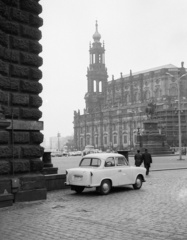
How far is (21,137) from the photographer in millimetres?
11125

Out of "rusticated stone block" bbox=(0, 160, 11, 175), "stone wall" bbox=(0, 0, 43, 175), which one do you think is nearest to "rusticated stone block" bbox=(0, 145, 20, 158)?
"stone wall" bbox=(0, 0, 43, 175)

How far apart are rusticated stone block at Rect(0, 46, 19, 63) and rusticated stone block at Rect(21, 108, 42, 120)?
153 centimetres

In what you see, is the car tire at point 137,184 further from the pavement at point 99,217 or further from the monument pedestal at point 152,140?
the monument pedestal at point 152,140

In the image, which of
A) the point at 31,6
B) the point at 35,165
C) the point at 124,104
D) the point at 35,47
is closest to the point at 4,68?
the point at 35,47

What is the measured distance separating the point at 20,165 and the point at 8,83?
2.47 m

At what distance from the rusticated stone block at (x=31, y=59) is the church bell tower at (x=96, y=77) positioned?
119317mm

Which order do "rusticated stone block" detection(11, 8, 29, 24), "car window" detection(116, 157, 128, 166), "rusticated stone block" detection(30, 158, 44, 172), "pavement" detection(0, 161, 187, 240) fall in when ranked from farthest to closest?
"car window" detection(116, 157, 128, 166) → "rusticated stone block" detection(30, 158, 44, 172) → "rusticated stone block" detection(11, 8, 29, 24) → "pavement" detection(0, 161, 187, 240)

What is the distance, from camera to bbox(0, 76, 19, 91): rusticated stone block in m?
10.7

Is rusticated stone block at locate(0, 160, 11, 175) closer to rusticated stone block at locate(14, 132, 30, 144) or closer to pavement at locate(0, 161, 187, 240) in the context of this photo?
rusticated stone block at locate(14, 132, 30, 144)

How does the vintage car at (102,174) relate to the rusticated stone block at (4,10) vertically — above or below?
below

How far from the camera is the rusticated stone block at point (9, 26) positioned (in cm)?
1078

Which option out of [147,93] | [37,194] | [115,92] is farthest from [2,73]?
[115,92]

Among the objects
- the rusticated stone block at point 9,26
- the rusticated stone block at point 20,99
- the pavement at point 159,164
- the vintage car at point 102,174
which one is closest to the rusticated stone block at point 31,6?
the rusticated stone block at point 9,26

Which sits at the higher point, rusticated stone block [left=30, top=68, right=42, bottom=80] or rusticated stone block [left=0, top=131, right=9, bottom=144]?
rusticated stone block [left=30, top=68, right=42, bottom=80]
